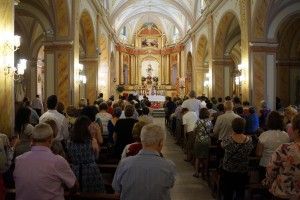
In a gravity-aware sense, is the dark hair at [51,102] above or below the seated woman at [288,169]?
above

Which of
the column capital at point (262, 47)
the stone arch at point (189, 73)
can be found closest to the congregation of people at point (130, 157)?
the column capital at point (262, 47)

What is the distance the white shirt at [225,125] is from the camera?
788cm

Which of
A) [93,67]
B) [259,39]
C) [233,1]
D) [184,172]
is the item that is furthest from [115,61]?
[184,172]

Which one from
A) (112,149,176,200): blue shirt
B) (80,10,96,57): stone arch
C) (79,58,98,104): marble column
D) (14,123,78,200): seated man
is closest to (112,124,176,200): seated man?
(112,149,176,200): blue shirt

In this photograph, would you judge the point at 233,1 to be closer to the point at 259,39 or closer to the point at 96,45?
the point at 259,39

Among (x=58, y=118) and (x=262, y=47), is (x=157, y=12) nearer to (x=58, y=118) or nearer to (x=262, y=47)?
(x=262, y=47)

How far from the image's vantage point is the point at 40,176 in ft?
11.7

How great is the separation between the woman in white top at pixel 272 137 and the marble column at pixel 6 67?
16.9ft

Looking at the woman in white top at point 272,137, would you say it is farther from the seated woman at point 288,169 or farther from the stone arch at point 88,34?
the stone arch at point 88,34

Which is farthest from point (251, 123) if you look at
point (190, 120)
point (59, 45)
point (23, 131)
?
point (59, 45)

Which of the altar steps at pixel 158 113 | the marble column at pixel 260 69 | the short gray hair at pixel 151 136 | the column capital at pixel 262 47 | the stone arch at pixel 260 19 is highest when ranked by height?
the stone arch at pixel 260 19

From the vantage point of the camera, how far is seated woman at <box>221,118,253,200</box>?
5.82 metres

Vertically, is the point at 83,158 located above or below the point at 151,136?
below

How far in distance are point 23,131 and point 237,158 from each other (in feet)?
10.4
